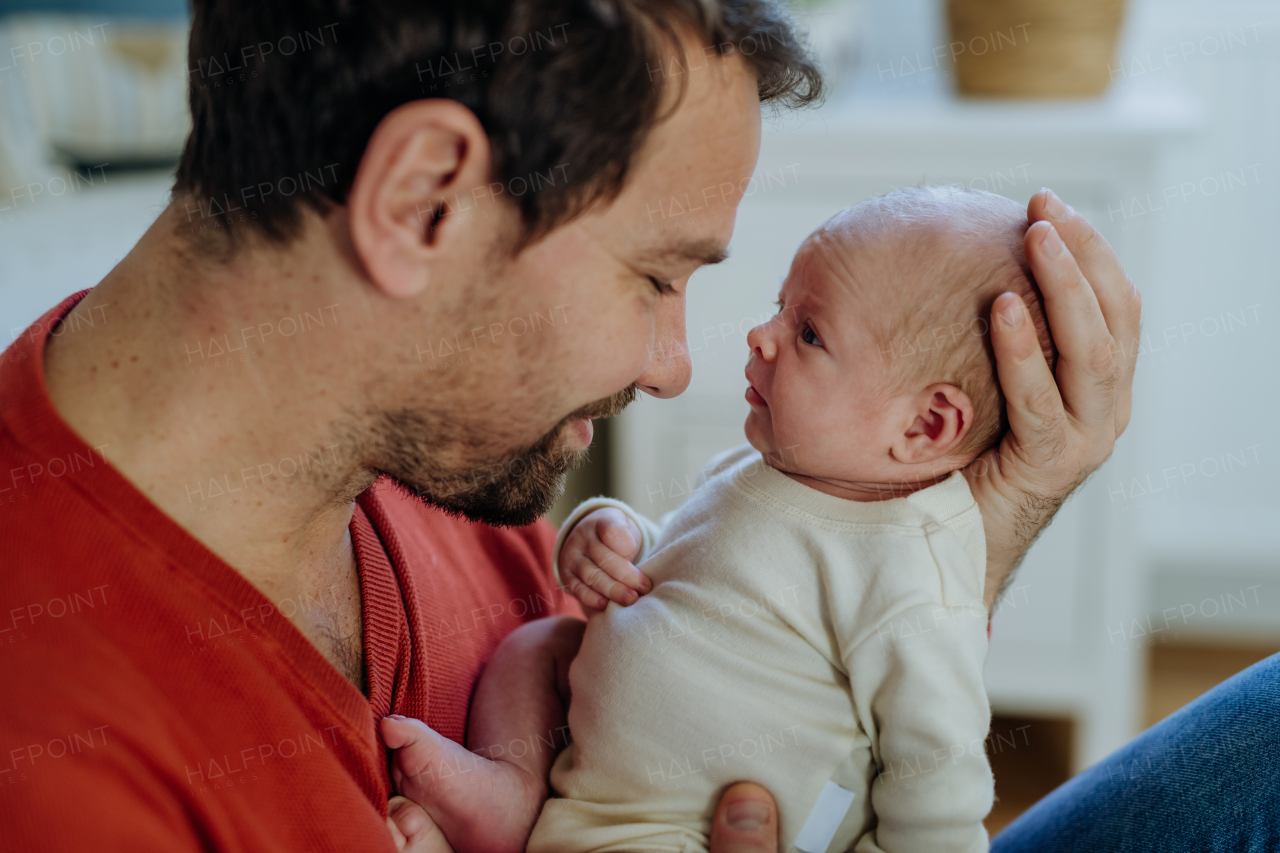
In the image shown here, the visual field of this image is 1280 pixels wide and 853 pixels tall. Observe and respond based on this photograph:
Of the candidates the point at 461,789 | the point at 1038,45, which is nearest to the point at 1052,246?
the point at 461,789

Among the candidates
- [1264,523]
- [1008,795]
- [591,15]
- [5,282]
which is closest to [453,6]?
[591,15]

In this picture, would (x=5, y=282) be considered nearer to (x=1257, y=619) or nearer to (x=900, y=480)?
(x=900, y=480)

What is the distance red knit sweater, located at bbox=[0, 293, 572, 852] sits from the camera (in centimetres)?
64

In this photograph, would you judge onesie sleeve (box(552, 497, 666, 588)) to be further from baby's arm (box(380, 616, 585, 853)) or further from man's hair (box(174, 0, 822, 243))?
man's hair (box(174, 0, 822, 243))

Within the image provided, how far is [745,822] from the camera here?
853mm

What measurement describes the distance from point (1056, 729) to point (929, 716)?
1733 mm

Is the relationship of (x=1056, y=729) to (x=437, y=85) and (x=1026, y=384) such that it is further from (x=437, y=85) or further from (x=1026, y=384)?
(x=437, y=85)

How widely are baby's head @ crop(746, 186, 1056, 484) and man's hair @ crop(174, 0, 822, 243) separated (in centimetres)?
23

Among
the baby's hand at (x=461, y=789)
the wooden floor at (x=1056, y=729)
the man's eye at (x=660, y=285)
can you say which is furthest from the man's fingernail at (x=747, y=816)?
the wooden floor at (x=1056, y=729)

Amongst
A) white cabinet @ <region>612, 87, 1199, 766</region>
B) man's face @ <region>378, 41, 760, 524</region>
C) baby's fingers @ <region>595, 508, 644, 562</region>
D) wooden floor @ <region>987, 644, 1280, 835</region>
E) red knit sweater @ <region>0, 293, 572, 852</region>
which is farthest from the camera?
wooden floor @ <region>987, 644, 1280, 835</region>

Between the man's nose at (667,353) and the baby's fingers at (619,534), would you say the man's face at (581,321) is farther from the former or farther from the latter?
the baby's fingers at (619,534)

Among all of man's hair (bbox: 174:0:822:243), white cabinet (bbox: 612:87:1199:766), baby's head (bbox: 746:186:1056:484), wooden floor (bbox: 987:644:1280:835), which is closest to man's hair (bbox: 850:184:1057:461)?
baby's head (bbox: 746:186:1056:484)

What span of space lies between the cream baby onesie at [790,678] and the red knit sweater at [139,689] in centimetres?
19

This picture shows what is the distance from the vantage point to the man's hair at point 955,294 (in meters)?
0.90
